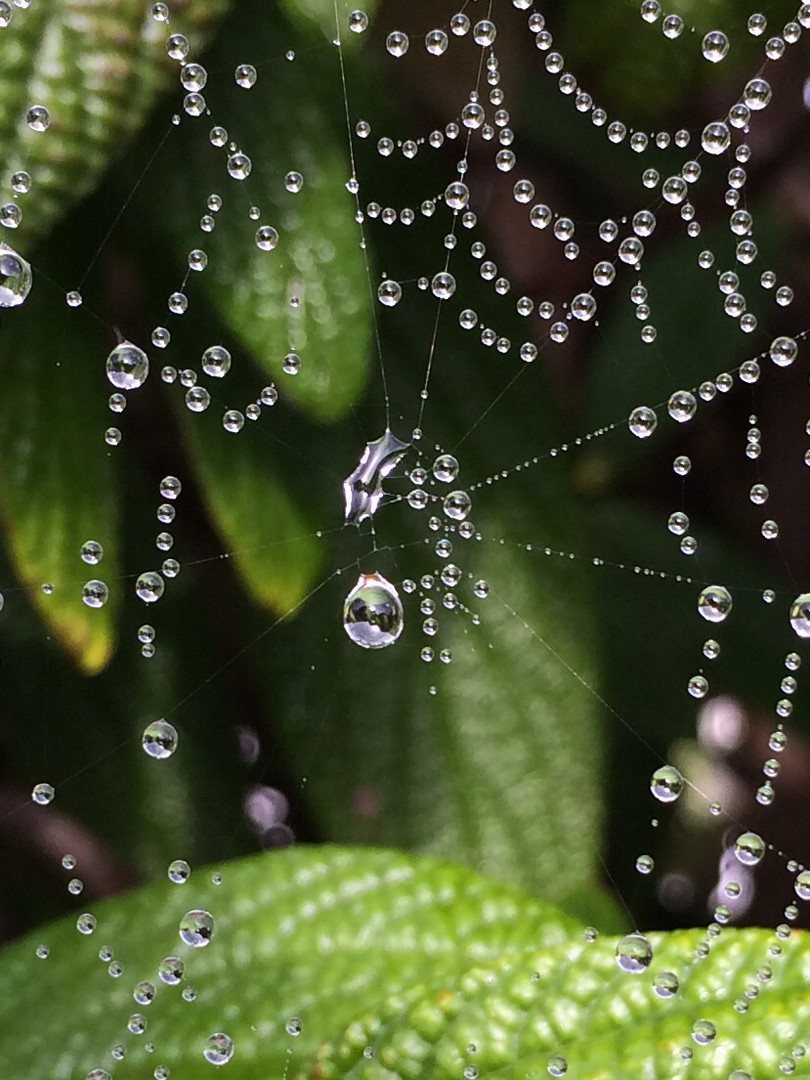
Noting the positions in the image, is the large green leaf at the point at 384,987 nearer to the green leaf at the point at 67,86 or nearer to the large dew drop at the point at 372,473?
the large dew drop at the point at 372,473

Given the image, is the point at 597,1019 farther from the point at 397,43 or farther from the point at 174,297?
the point at 397,43

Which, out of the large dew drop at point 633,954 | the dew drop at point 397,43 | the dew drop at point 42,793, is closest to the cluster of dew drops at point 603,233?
the dew drop at point 397,43

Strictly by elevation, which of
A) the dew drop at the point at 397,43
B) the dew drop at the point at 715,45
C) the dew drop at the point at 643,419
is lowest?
the dew drop at the point at 643,419

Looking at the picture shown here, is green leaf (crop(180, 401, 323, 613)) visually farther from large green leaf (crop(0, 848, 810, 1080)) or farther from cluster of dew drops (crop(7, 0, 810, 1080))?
large green leaf (crop(0, 848, 810, 1080))

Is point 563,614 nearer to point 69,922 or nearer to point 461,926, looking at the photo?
point 461,926

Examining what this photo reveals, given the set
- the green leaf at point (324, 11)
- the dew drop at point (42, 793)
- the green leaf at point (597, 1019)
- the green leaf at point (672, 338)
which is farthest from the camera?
the green leaf at point (672, 338)

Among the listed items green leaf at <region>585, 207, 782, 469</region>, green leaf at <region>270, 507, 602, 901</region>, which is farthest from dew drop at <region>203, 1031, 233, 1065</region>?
green leaf at <region>585, 207, 782, 469</region>

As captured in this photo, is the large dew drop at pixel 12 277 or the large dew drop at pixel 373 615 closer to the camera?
the large dew drop at pixel 12 277
